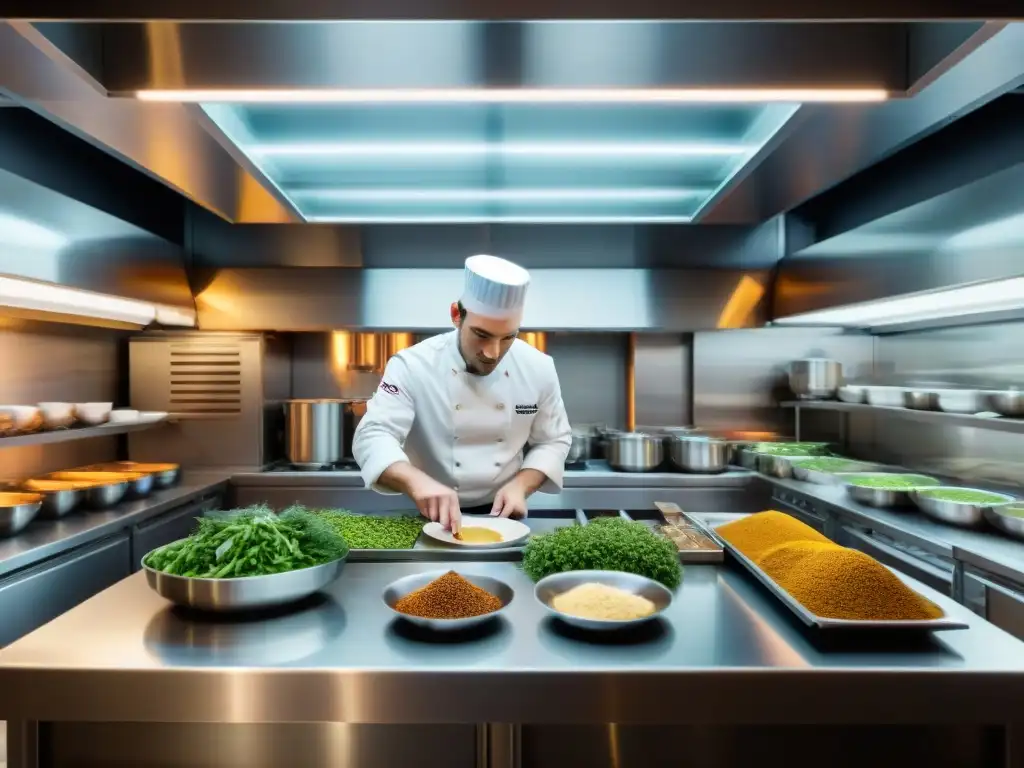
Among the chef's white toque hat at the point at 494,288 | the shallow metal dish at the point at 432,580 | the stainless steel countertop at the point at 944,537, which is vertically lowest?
the stainless steel countertop at the point at 944,537

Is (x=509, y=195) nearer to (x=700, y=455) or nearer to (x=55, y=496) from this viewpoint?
(x=700, y=455)

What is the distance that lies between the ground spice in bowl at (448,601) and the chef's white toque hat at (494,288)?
1110 mm

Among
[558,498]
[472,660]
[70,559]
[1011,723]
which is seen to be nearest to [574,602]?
[472,660]

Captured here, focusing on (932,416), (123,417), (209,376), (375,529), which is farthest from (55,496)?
(932,416)

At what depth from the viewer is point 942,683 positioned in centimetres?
119

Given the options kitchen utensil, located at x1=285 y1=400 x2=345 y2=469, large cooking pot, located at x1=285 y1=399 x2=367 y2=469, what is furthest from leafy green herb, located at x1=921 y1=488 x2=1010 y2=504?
kitchen utensil, located at x1=285 y1=400 x2=345 y2=469

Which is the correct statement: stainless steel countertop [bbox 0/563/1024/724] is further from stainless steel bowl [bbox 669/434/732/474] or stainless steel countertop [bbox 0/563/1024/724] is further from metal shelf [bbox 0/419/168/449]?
stainless steel bowl [bbox 669/434/732/474]

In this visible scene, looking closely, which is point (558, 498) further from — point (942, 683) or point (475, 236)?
point (942, 683)

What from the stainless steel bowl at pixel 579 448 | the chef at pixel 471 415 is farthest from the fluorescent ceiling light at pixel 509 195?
the stainless steel bowl at pixel 579 448

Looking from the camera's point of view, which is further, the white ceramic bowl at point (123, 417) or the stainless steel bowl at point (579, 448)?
the stainless steel bowl at point (579, 448)

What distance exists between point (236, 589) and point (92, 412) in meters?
2.55

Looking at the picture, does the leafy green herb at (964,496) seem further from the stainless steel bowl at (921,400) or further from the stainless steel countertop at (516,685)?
the stainless steel countertop at (516,685)

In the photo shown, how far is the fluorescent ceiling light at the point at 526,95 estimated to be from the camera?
1542 millimetres

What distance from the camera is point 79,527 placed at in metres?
2.80
